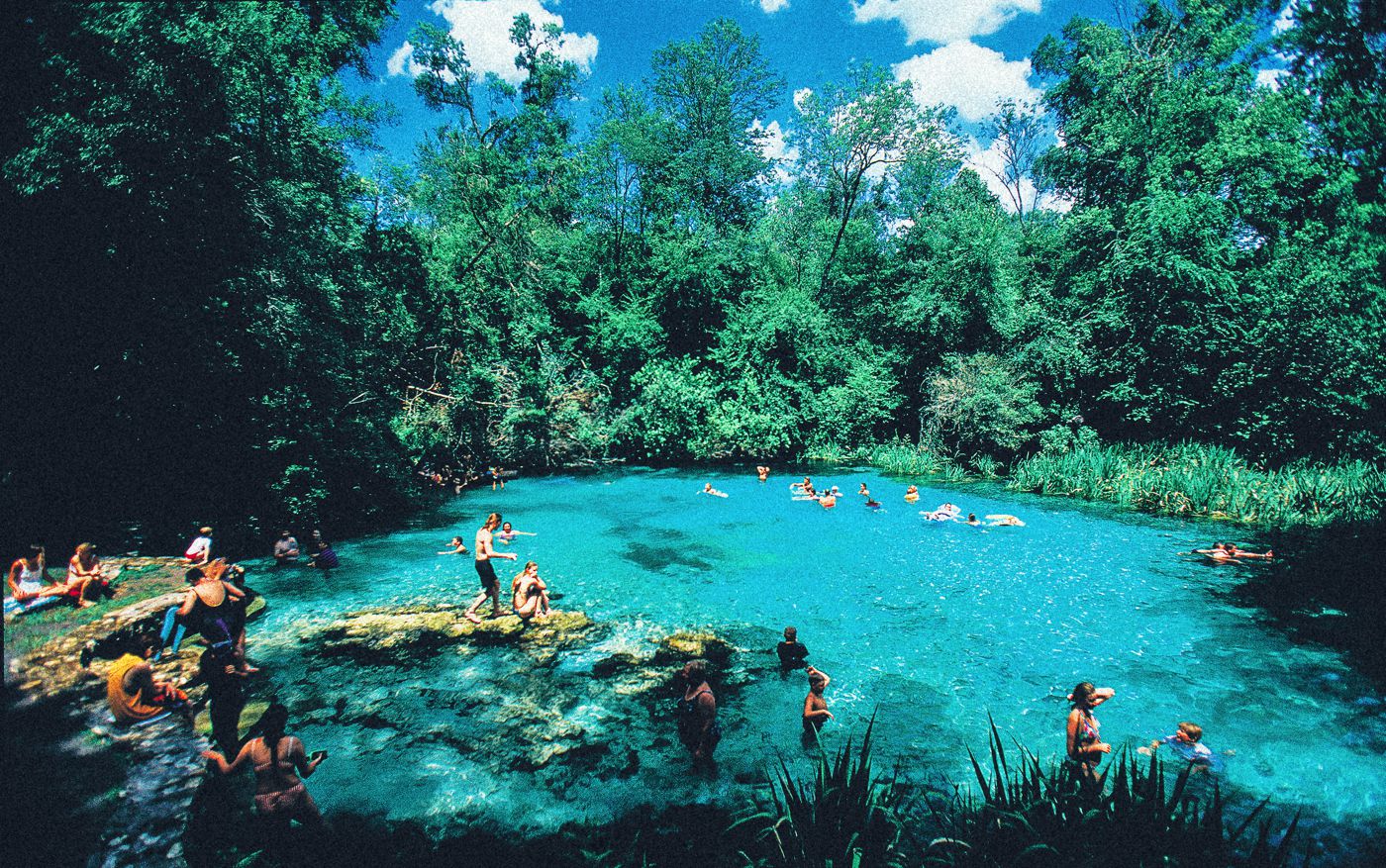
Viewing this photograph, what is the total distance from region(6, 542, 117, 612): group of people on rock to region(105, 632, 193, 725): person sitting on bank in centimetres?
408

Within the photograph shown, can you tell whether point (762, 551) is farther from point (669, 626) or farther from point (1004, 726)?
point (1004, 726)

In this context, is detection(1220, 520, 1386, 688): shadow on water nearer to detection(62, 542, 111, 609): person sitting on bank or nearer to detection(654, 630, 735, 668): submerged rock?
detection(654, 630, 735, 668): submerged rock

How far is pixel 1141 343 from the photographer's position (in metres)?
26.4

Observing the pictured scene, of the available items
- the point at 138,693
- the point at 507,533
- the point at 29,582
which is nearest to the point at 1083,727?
the point at 138,693

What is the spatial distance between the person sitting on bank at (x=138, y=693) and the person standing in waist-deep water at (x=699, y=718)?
22.1ft

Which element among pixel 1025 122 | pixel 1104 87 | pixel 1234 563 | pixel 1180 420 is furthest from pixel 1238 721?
pixel 1025 122

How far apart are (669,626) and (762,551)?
6.14 metres

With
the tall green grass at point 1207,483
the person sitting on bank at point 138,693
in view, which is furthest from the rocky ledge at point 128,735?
the tall green grass at point 1207,483

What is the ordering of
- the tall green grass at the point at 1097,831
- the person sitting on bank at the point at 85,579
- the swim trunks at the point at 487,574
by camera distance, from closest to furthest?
the tall green grass at the point at 1097,831
the person sitting on bank at the point at 85,579
the swim trunks at the point at 487,574

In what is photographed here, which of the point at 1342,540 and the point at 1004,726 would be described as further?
the point at 1342,540

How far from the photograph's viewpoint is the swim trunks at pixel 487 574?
12.1 meters

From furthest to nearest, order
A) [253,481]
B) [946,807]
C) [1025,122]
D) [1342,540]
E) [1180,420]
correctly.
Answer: [1025,122] → [1180,420] → [253,481] → [1342,540] → [946,807]

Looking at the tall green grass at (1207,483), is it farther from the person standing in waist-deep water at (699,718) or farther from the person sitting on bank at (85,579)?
the person sitting on bank at (85,579)

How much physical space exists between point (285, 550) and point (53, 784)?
32.4ft
